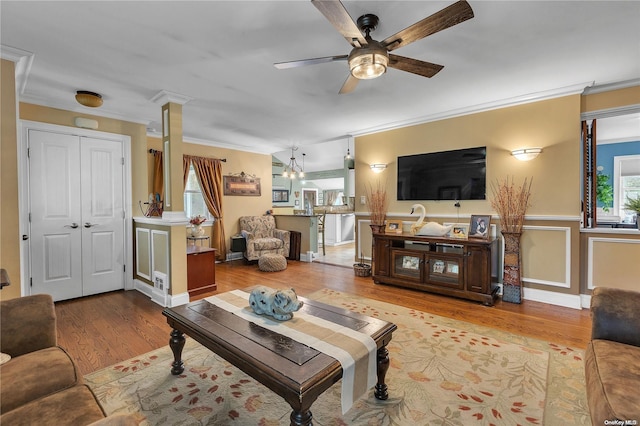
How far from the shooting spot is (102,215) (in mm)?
3869

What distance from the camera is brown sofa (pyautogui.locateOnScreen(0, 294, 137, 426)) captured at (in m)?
1.03

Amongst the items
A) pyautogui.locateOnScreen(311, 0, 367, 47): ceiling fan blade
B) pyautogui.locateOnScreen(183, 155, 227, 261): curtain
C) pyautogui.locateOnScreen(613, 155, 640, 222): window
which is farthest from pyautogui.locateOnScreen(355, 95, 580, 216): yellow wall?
pyautogui.locateOnScreen(183, 155, 227, 261): curtain

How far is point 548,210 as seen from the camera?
343 cm

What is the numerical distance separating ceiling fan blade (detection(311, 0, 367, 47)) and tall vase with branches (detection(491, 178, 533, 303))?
9.55 feet

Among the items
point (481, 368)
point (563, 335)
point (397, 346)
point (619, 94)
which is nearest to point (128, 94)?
point (397, 346)

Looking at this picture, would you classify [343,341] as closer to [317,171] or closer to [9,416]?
[9,416]

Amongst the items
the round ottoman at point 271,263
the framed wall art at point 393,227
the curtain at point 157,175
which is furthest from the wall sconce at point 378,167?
the curtain at point 157,175

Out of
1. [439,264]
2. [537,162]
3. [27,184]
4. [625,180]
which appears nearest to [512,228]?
[537,162]

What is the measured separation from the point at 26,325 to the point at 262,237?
4698mm

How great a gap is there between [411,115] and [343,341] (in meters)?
3.63

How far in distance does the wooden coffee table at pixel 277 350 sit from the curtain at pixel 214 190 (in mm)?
3910

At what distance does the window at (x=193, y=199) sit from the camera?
5719 millimetres

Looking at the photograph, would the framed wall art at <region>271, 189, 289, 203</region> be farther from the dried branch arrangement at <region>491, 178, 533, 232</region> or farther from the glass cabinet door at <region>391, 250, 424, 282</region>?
the dried branch arrangement at <region>491, 178, 533, 232</region>

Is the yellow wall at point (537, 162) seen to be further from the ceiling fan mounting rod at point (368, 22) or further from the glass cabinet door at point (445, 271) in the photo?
the ceiling fan mounting rod at point (368, 22)
